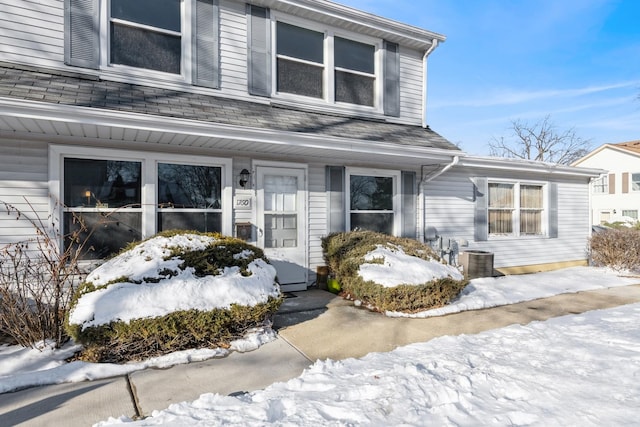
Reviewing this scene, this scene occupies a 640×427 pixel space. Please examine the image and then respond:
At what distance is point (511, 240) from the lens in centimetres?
818

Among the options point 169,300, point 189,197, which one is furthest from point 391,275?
point 189,197

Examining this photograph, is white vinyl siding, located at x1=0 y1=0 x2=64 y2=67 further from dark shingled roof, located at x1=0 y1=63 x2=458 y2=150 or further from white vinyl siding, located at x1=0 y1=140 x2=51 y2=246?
white vinyl siding, located at x1=0 y1=140 x2=51 y2=246

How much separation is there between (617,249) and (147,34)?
431 inches


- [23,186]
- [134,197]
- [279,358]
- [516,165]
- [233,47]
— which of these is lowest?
[279,358]

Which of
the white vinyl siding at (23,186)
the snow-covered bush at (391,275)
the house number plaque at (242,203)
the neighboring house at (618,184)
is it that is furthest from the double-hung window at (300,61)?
the neighboring house at (618,184)

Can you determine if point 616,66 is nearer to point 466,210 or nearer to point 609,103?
point 609,103

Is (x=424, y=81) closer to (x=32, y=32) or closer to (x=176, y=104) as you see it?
(x=176, y=104)

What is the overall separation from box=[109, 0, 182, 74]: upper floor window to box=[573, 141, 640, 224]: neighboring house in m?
23.1

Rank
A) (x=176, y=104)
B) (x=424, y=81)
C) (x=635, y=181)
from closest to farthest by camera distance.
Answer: (x=176, y=104) → (x=424, y=81) → (x=635, y=181)

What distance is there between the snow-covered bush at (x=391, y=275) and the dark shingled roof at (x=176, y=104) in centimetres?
185

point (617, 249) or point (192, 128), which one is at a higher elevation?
point (192, 128)

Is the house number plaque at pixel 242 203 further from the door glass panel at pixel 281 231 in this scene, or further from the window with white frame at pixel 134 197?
the door glass panel at pixel 281 231

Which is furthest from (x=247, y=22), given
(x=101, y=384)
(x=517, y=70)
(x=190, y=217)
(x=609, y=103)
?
(x=609, y=103)

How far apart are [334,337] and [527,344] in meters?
2.02
